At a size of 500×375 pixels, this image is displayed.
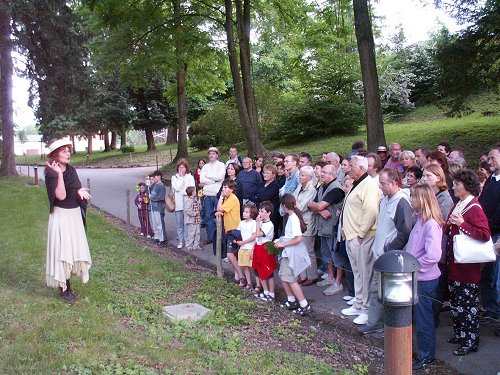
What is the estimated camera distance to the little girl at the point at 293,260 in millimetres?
7062

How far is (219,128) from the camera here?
30.2 meters

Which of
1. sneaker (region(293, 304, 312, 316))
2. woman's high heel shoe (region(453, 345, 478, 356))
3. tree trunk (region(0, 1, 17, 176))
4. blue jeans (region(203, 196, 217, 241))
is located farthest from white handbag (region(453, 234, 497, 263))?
tree trunk (region(0, 1, 17, 176))

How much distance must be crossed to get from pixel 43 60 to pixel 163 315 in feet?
71.8

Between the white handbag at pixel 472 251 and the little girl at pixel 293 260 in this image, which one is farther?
the little girl at pixel 293 260

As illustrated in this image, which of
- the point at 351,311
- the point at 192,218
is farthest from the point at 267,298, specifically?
the point at 192,218

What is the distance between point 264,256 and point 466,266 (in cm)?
297

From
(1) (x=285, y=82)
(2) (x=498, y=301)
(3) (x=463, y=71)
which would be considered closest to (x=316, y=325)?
(2) (x=498, y=301)

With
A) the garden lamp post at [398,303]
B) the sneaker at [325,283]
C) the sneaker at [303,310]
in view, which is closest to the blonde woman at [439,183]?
the sneaker at [303,310]

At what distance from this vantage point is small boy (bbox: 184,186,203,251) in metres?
11.1

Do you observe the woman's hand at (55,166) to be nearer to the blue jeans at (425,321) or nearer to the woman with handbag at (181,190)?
the blue jeans at (425,321)

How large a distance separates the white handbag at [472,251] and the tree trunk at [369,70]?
861cm

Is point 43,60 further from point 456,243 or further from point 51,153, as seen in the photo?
point 456,243

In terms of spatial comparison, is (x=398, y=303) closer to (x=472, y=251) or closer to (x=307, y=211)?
(x=472, y=251)

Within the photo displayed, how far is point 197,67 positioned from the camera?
88.8 feet
